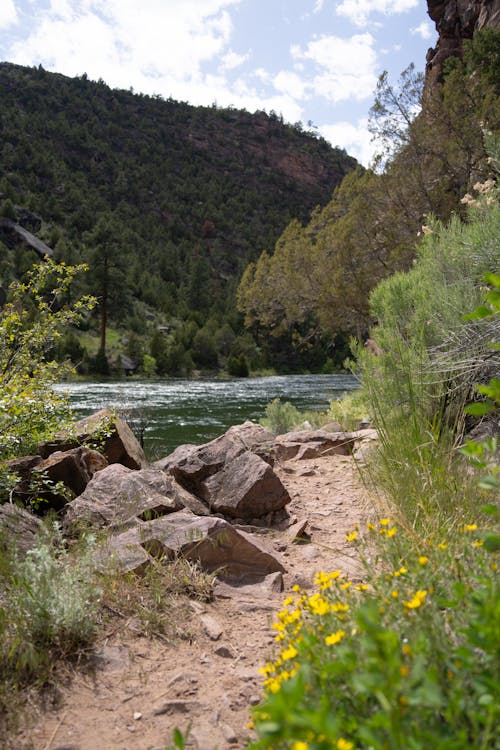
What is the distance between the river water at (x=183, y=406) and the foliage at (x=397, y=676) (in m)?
7.71

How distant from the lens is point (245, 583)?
3385mm

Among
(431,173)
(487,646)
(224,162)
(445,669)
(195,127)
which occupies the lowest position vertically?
(445,669)

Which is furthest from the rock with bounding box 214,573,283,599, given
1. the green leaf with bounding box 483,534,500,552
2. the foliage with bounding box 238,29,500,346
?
the foliage with bounding box 238,29,500,346

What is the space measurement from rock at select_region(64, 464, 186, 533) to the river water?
4.71 metres

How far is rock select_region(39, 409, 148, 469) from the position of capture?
17.2 ft

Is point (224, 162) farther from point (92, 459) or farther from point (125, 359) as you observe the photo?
point (92, 459)

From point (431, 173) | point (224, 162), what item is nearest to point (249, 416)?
point (431, 173)

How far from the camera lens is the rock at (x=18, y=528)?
327cm

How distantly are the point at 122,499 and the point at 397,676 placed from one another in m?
3.47

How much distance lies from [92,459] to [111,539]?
7.74ft

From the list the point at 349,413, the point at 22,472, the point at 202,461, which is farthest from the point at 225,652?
the point at 349,413

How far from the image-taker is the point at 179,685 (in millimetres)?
2301

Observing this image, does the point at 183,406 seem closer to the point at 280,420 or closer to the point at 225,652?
the point at 280,420

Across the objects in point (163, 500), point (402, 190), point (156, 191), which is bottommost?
point (163, 500)
